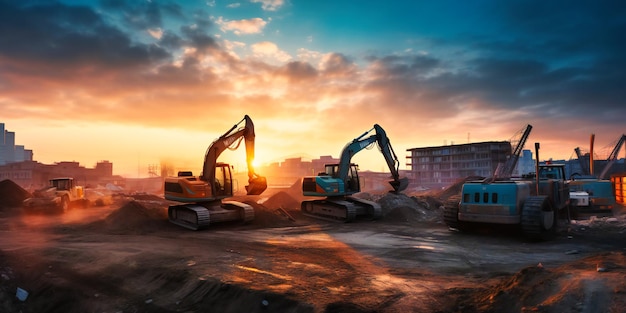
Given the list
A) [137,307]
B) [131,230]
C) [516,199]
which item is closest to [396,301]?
[137,307]

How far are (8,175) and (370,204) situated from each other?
3437 inches

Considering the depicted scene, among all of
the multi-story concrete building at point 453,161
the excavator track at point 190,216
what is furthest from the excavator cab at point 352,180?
the multi-story concrete building at point 453,161

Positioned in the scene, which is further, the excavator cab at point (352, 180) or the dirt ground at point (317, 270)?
the excavator cab at point (352, 180)

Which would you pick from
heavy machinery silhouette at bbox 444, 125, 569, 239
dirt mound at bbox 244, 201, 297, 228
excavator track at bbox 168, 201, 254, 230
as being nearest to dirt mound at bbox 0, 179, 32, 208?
excavator track at bbox 168, 201, 254, 230

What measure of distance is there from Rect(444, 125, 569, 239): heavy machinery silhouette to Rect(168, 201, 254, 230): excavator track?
A: 9809 millimetres

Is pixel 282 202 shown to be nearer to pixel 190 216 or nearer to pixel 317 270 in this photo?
pixel 190 216

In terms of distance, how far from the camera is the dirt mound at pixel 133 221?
57.6 feet

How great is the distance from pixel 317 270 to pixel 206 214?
9.76m

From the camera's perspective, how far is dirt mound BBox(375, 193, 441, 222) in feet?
70.2

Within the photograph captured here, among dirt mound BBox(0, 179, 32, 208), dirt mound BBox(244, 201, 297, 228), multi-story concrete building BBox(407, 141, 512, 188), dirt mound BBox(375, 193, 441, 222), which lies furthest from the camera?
multi-story concrete building BBox(407, 141, 512, 188)

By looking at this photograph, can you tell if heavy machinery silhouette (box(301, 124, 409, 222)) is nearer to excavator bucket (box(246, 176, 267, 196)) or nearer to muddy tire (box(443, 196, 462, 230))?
excavator bucket (box(246, 176, 267, 196))

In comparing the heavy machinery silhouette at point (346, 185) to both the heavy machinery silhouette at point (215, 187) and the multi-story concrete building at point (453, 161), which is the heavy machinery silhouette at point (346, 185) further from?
the multi-story concrete building at point (453, 161)

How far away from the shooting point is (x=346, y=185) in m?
22.3

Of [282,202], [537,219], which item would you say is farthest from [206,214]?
[282,202]
